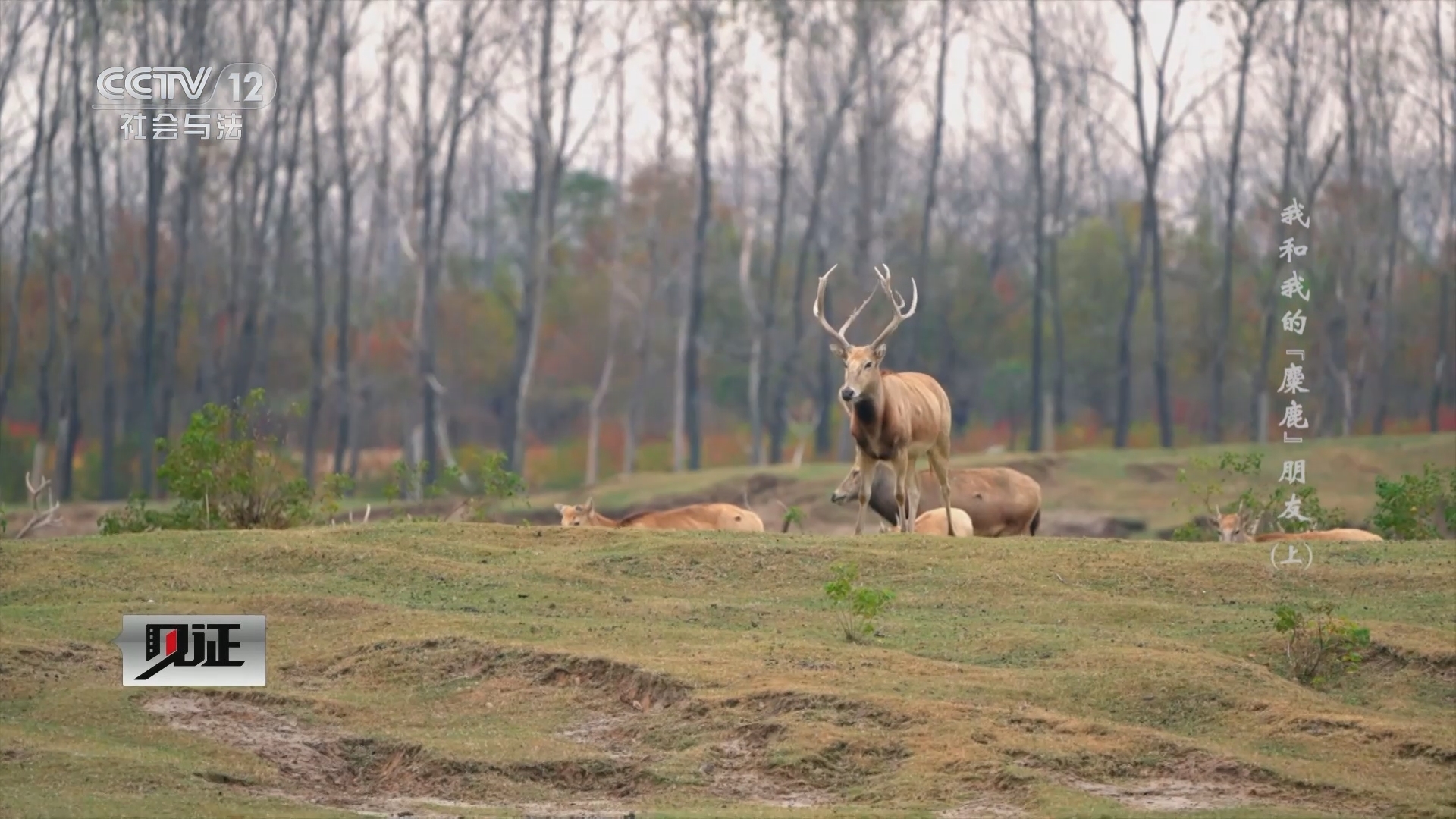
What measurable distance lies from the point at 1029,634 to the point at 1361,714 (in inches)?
88.7

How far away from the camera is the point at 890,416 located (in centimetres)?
1692

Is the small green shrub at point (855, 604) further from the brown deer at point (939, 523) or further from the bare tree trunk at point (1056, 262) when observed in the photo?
the bare tree trunk at point (1056, 262)

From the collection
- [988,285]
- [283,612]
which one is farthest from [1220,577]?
[988,285]

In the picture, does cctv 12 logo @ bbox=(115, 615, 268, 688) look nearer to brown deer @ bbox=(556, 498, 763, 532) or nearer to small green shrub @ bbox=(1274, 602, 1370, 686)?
brown deer @ bbox=(556, 498, 763, 532)

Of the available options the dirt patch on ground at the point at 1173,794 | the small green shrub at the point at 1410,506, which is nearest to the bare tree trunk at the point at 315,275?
the small green shrub at the point at 1410,506

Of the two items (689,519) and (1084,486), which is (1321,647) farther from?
(1084,486)

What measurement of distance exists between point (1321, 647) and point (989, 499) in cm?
742

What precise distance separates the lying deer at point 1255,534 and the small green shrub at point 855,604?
4.69 meters

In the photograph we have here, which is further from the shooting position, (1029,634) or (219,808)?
(1029,634)

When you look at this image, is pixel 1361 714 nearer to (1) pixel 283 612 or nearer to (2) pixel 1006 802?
(2) pixel 1006 802

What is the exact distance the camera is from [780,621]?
44.5 feet

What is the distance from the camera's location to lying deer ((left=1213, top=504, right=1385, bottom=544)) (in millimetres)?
17141

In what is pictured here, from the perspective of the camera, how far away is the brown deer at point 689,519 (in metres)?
18.6

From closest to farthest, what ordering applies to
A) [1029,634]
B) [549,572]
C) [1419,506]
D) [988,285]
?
[1029,634] → [549,572] → [1419,506] → [988,285]
